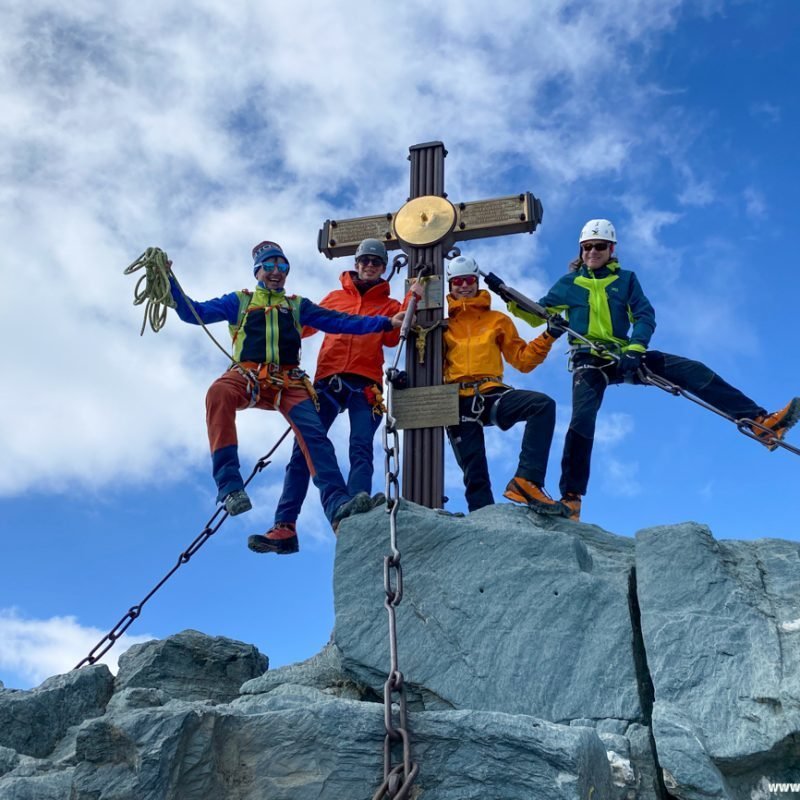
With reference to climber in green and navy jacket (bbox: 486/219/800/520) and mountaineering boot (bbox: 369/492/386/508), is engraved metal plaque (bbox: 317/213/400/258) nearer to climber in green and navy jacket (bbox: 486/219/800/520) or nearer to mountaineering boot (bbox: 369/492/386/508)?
climber in green and navy jacket (bbox: 486/219/800/520)

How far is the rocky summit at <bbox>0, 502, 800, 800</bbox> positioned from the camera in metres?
4.55

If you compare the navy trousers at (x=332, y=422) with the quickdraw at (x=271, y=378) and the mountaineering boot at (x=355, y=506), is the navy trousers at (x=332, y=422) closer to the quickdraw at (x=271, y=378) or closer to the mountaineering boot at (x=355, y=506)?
the quickdraw at (x=271, y=378)

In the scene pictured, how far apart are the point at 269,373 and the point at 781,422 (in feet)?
14.3

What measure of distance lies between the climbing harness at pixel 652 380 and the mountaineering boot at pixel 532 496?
51.2 inches

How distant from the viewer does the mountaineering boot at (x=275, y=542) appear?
28.9 ft

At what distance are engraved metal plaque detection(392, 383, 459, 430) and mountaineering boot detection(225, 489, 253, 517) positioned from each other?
1.60m

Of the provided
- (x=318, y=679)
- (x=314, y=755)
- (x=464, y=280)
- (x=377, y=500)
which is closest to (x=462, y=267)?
(x=464, y=280)

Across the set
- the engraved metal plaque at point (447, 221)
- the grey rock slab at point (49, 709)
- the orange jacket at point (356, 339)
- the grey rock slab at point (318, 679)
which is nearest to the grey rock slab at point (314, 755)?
the grey rock slab at point (318, 679)

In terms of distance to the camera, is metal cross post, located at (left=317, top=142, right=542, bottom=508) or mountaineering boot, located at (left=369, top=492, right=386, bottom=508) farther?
metal cross post, located at (left=317, top=142, right=542, bottom=508)

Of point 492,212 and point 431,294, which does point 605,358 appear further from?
point 492,212

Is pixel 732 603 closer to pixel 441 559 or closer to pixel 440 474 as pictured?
pixel 441 559

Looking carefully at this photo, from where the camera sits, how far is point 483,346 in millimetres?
9078

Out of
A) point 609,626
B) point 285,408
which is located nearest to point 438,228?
point 285,408

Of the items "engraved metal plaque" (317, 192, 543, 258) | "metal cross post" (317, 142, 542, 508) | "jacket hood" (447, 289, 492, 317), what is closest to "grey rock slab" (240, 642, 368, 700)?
"metal cross post" (317, 142, 542, 508)
